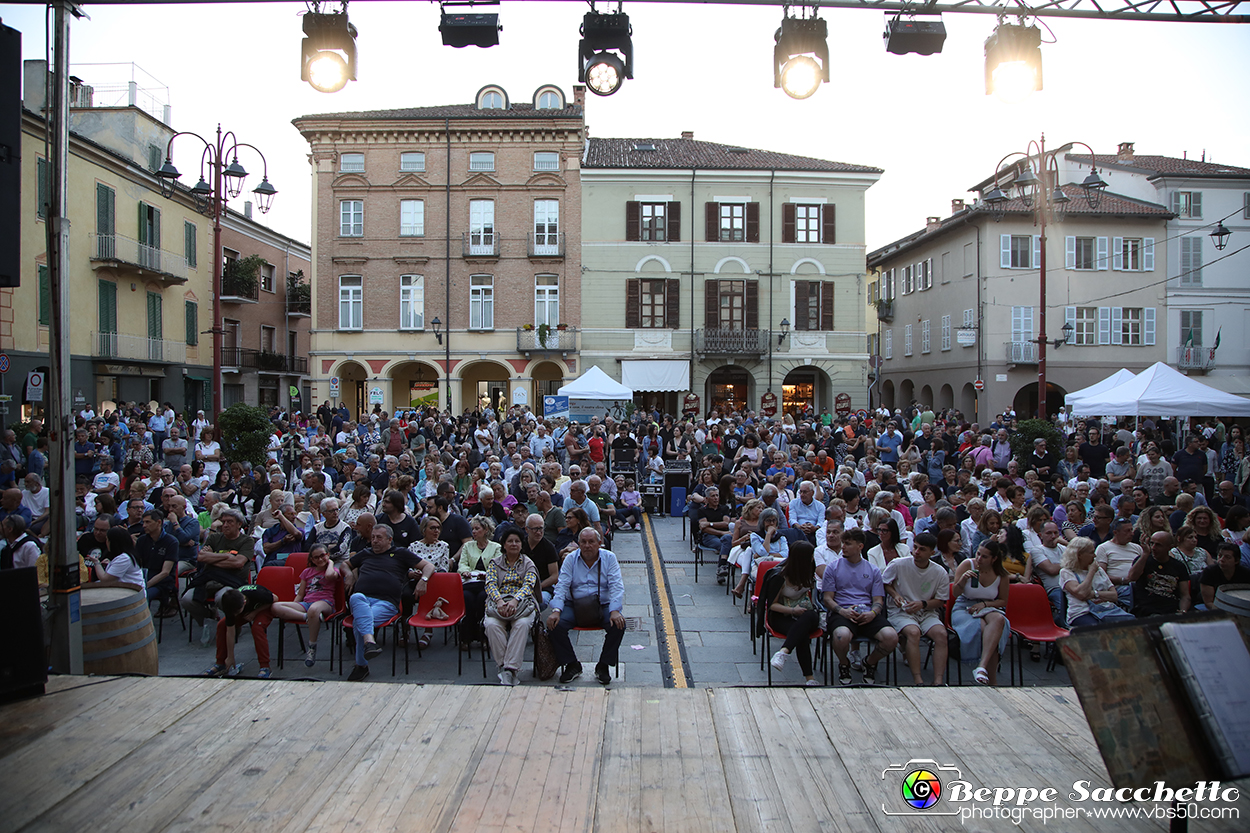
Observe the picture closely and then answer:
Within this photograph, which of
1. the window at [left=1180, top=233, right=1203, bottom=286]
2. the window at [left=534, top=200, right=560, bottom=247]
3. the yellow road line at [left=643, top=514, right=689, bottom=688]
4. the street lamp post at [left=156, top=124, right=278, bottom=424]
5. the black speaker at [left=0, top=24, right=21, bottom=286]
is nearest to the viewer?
the black speaker at [left=0, top=24, right=21, bottom=286]

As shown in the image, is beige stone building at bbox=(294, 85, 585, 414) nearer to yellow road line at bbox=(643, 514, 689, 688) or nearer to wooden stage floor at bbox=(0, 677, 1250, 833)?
yellow road line at bbox=(643, 514, 689, 688)

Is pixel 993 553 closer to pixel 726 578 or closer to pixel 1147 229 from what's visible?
pixel 726 578

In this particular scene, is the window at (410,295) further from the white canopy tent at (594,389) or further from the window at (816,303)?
the window at (816,303)

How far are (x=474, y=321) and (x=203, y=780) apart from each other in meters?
26.9

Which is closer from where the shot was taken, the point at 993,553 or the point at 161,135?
the point at 993,553

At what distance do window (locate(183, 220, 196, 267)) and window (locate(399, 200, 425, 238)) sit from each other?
7.81 meters

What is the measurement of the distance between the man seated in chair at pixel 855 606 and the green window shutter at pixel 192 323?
29217mm

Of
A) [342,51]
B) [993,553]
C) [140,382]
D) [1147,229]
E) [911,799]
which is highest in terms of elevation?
[1147,229]

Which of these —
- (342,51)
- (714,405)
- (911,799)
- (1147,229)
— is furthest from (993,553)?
(1147,229)

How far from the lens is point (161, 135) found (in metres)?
28.0

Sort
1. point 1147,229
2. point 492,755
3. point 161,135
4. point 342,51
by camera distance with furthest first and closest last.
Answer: point 1147,229
point 161,135
point 342,51
point 492,755

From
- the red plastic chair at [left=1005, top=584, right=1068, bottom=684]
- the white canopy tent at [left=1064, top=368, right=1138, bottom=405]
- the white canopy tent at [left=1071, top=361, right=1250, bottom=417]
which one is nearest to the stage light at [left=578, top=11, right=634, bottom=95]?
the red plastic chair at [left=1005, top=584, right=1068, bottom=684]

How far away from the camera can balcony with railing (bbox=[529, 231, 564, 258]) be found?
1154 inches

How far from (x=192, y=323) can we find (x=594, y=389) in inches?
734
